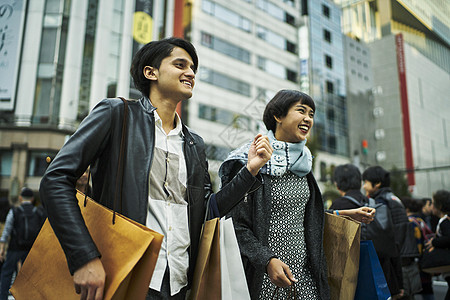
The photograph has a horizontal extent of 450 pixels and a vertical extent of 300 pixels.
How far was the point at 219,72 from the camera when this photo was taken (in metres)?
26.7

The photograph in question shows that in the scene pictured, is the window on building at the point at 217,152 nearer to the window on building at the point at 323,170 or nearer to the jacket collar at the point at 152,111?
the window on building at the point at 323,170

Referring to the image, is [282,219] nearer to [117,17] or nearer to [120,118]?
[120,118]

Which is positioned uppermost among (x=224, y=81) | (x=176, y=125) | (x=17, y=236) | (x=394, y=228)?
(x=224, y=81)

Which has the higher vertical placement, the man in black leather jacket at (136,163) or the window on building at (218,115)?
the window on building at (218,115)

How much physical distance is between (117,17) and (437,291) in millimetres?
19080

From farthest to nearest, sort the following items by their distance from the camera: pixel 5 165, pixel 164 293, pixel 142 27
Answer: pixel 142 27 → pixel 5 165 → pixel 164 293

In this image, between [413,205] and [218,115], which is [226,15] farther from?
[413,205]

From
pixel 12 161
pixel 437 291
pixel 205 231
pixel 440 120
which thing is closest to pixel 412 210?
pixel 437 291

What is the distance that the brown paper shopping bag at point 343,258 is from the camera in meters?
2.14

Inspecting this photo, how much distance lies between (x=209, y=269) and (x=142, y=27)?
799 inches

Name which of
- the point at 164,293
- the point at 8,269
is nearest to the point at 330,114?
the point at 8,269

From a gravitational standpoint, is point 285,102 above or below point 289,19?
below

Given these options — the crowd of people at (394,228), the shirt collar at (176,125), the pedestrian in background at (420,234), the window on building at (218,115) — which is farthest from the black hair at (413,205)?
the window on building at (218,115)

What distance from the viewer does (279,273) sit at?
1814 mm
